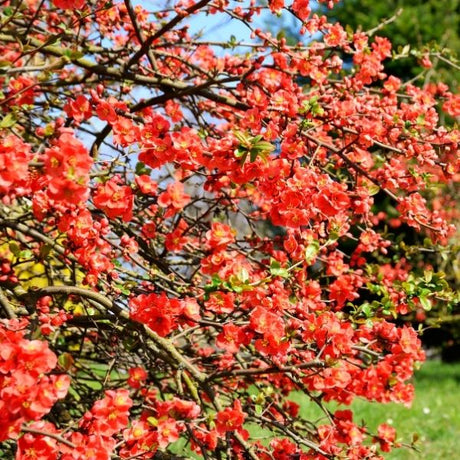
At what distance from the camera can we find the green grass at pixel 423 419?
197 inches

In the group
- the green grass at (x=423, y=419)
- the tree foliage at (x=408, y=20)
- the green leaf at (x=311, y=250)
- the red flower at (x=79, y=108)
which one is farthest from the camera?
the tree foliage at (x=408, y=20)

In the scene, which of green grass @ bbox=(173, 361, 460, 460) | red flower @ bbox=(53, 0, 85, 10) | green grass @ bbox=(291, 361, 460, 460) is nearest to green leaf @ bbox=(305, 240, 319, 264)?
red flower @ bbox=(53, 0, 85, 10)

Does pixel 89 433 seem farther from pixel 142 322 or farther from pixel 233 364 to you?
pixel 233 364

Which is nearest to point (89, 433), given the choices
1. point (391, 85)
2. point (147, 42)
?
point (147, 42)

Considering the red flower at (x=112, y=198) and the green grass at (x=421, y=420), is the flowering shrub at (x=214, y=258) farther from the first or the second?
the green grass at (x=421, y=420)

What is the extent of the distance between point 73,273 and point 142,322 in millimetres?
406

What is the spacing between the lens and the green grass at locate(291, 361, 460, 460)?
501 cm

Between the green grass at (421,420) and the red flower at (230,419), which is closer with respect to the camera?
the red flower at (230,419)

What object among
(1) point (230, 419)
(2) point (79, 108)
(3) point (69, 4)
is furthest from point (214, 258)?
(3) point (69, 4)

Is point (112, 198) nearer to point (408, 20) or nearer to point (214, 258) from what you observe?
point (214, 258)

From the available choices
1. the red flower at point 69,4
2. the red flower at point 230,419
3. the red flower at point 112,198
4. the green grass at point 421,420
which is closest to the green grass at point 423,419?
the green grass at point 421,420

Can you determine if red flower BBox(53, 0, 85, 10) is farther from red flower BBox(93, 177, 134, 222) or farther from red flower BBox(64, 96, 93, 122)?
red flower BBox(93, 177, 134, 222)

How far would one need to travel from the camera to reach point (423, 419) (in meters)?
6.25

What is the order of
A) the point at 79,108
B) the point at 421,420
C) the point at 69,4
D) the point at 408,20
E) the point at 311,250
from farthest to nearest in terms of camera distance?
1. the point at 408,20
2. the point at 421,420
3. the point at 79,108
4. the point at 311,250
5. the point at 69,4
